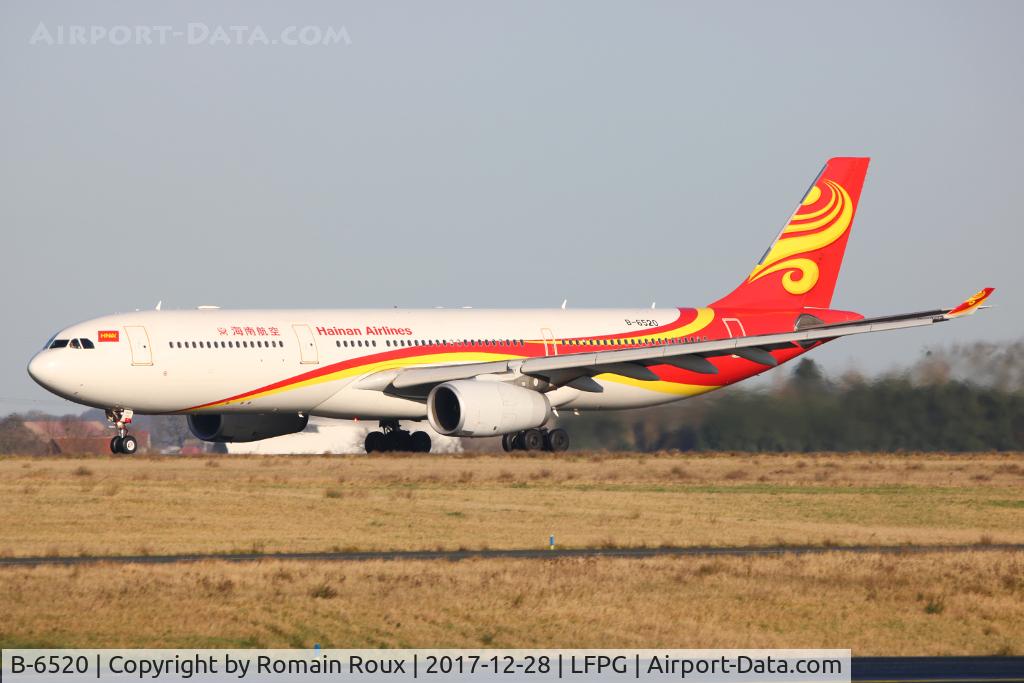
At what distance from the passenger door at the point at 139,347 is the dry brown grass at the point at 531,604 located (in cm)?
1844

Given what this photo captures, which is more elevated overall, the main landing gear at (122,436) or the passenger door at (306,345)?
the passenger door at (306,345)

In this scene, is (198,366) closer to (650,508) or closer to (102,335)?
(102,335)

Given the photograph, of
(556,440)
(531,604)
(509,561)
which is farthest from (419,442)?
(531,604)

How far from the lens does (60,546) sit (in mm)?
22469

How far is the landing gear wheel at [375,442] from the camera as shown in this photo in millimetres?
43656

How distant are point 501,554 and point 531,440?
Answer: 1947cm

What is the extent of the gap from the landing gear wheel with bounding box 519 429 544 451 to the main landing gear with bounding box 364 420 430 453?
3739 millimetres

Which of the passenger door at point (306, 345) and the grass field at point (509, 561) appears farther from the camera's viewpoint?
the passenger door at point (306, 345)

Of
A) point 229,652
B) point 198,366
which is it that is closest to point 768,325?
point 198,366

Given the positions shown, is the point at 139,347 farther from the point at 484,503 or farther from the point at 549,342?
the point at 484,503

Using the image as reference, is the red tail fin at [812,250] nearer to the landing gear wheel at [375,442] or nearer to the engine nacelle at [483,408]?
the engine nacelle at [483,408]

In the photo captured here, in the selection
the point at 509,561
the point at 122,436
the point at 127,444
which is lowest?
the point at 509,561

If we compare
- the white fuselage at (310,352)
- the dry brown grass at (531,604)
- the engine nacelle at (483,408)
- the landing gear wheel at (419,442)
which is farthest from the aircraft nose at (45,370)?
the dry brown grass at (531,604)

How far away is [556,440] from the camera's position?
41938mm
